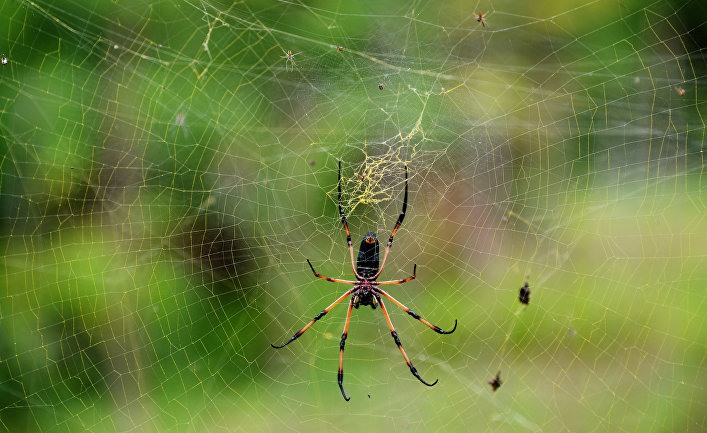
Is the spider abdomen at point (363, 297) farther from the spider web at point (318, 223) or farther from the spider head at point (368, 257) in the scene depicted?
the spider web at point (318, 223)

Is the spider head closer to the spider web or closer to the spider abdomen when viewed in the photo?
the spider abdomen

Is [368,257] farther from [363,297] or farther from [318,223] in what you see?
Answer: [318,223]

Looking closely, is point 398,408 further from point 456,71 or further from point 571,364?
point 456,71

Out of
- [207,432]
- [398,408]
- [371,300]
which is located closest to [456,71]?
[371,300]

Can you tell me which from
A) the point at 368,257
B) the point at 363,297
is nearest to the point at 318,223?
the point at 363,297

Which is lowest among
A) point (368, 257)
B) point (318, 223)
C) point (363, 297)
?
point (363, 297)

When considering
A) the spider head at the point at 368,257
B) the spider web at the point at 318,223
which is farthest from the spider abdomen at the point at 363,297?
the spider web at the point at 318,223
